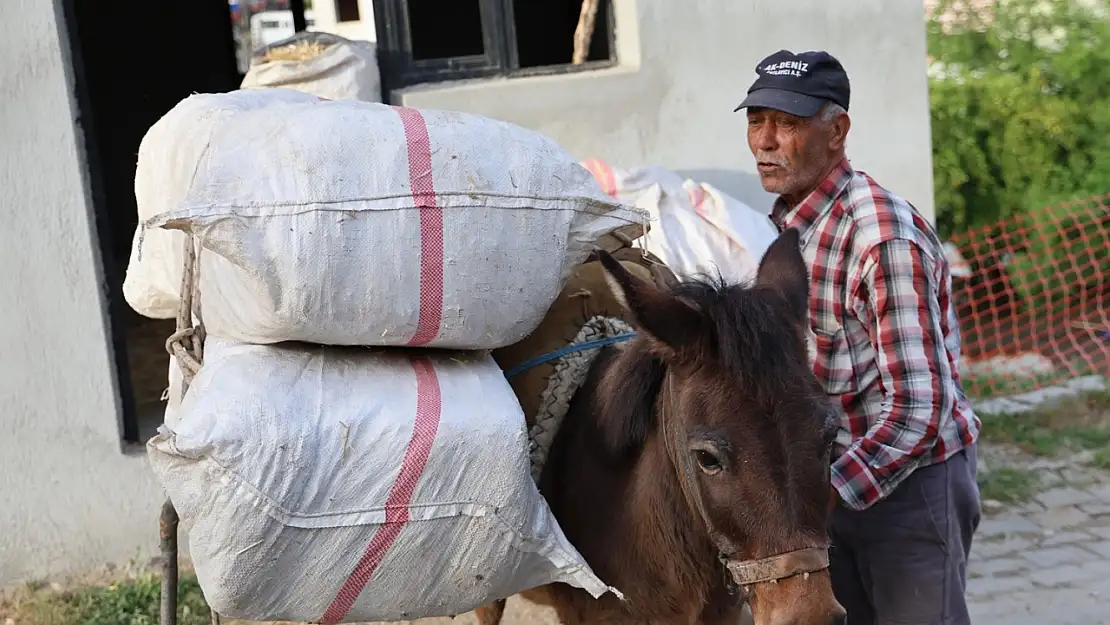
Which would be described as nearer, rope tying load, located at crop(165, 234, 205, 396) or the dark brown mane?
the dark brown mane

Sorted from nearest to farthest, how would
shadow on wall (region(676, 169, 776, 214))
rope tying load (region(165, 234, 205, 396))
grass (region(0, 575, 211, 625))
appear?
rope tying load (region(165, 234, 205, 396))
grass (region(0, 575, 211, 625))
shadow on wall (region(676, 169, 776, 214))

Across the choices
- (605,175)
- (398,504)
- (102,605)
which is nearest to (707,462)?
(398,504)

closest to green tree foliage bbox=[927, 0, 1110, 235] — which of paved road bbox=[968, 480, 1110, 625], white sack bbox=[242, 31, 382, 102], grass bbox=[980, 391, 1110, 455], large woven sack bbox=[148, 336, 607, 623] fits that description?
grass bbox=[980, 391, 1110, 455]

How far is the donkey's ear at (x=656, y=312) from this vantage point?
1.90m

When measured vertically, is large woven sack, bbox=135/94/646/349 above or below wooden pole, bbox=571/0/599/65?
below

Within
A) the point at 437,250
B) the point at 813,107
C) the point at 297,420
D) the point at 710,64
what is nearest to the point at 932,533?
the point at 813,107

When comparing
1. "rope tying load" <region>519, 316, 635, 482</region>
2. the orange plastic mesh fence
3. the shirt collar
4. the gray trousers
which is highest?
the shirt collar

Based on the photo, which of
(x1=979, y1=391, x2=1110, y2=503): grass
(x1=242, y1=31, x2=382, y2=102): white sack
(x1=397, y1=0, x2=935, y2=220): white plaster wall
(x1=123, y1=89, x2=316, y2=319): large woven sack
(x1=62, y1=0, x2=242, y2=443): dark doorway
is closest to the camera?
(x1=123, y1=89, x2=316, y2=319): large woven sack

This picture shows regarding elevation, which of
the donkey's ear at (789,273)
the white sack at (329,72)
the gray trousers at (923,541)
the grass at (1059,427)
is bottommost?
the grass at (1059,427)

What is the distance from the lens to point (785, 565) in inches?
71.4

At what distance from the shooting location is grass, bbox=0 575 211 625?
13.2 feet

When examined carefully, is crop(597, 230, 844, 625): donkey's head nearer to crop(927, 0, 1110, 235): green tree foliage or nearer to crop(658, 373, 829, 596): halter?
crop(658, 373, 829, 596): halter

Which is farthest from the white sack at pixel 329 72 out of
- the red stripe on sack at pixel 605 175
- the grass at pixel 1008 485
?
the grass at pixel 1008 485

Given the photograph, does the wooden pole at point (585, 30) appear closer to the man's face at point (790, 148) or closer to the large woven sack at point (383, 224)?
the man's face at point (790, 148)
